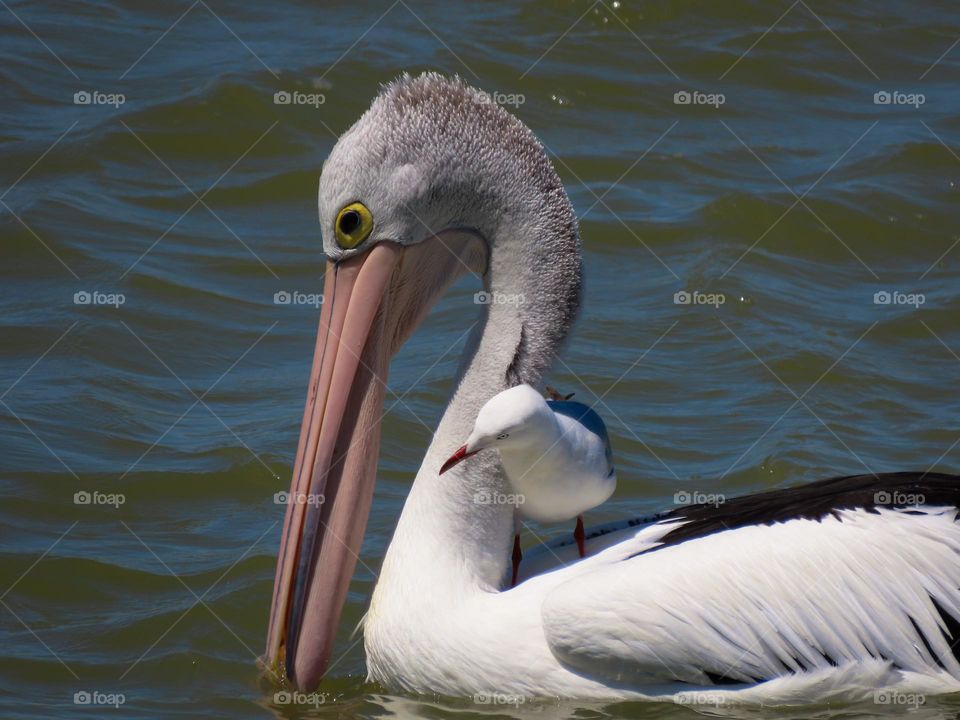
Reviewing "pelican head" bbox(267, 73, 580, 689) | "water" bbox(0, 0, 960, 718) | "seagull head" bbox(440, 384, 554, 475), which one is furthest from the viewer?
"water" bbox(0, 0, 960, 718)

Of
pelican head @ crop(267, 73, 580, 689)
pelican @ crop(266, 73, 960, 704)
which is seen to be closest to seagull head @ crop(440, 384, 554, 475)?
pelican @ crop(266, 73, 960, 704)

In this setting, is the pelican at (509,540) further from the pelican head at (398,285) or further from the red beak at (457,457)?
the red beak at (457,457)

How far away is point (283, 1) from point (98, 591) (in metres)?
7.20

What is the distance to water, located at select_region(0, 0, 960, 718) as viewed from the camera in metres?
6.29

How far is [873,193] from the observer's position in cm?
1054

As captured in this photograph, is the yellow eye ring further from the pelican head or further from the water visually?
the water

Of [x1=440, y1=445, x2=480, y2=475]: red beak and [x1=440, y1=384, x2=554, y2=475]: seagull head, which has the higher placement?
[x1=440, y1=384, x2=554, y2=475]: seagull head

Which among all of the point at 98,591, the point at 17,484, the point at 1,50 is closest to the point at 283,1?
the point at 1,50

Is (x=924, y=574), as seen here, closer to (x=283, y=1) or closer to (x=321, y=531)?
(x=321, y=531)

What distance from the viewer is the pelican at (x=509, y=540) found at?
4957 mm

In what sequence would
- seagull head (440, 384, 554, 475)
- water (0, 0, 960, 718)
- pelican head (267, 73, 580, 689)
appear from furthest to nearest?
water (0, 0, 960, 718)
pelican head (267, 73, 580, 689)
seagull head (440, 384, 554, 475)

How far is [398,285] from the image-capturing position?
17.2 ft

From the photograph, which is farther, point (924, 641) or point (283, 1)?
point (283, 1)

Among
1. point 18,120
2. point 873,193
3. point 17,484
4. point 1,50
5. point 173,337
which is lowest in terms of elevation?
point 17,484
